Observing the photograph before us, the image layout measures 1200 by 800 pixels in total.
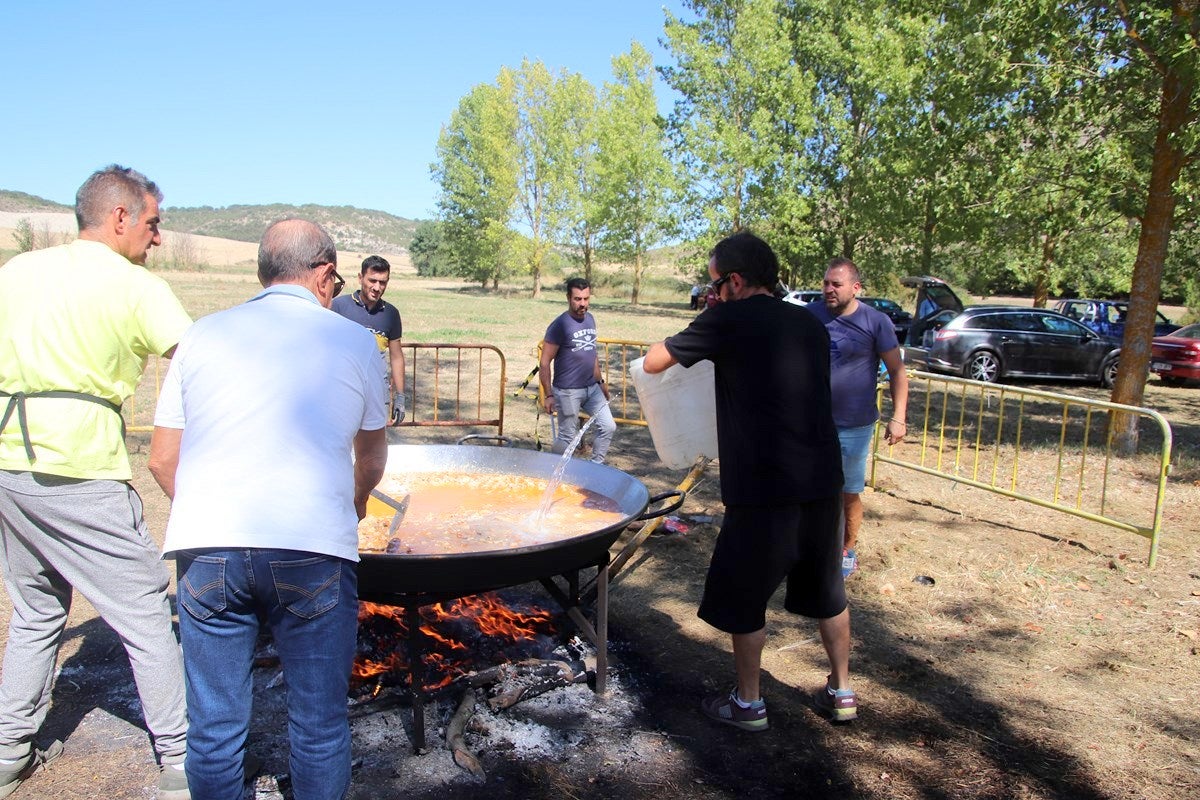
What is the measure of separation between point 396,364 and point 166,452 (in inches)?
155

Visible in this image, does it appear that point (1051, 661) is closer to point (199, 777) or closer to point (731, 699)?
point (731, 699)

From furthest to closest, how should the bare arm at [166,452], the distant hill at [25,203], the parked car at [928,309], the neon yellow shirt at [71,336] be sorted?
the distant hill at [25,203] → the parked car at [928,309] → the neon yellow shirt at [71,336] → the bare arm at [166,452]

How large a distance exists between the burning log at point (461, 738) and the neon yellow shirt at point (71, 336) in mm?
1632

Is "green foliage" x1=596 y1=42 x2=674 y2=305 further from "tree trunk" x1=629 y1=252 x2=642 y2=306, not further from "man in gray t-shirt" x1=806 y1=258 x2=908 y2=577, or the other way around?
"man in gray t-shirt" x1=806 y1=258 x2=908 y2=577

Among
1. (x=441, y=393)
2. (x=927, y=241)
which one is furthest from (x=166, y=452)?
(x=927, y=241)

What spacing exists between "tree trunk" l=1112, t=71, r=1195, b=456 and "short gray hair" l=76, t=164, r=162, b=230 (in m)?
8.67

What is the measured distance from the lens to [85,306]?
8.87ft

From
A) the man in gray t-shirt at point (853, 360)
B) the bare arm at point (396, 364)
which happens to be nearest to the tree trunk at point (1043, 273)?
the man in gray t-shirt at point (853, 360)

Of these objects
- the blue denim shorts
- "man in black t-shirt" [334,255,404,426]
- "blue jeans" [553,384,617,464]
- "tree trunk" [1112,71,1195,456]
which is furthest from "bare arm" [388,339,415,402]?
"tree trunk" [1112,71,1195,456]

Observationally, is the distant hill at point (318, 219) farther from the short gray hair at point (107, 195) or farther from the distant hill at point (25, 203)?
the short gray hair at point (107, 195)

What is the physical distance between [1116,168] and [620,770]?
31.6ft

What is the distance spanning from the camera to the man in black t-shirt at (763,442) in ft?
10.3

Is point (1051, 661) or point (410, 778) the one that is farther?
point (1051, 661)

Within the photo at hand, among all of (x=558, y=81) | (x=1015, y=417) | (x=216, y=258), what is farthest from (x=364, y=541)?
(x=216, y=258)
